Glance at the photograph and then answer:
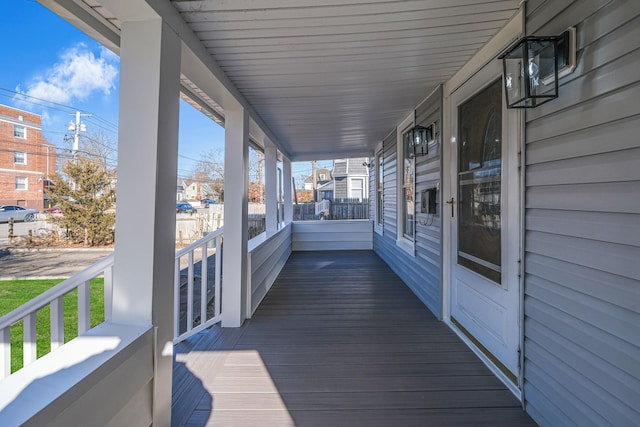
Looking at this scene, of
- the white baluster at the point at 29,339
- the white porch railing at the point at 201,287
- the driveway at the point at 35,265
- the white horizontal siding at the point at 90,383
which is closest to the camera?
the white horizontal siding at the point at 90,383

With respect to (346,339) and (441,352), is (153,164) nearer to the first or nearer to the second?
(346,339)

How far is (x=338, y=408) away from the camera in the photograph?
1.82 m

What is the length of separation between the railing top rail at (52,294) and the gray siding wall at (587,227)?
2.46m

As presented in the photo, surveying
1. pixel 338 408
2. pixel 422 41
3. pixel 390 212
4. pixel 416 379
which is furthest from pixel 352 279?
pixel 422 41

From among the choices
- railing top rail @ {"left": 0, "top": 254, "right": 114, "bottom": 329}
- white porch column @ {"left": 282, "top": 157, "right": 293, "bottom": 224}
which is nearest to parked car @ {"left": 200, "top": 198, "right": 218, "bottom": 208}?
white porch column @ {"left": 282, "top": 157, "right": 293, "bottom": 224}

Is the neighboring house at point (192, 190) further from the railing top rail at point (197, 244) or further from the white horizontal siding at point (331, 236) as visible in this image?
the railing top rail at point (197, 244)

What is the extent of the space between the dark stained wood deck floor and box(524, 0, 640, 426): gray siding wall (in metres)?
0.45

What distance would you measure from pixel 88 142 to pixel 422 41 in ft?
17.7

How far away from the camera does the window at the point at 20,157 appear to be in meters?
2.32

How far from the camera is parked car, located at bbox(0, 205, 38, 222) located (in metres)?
2.63

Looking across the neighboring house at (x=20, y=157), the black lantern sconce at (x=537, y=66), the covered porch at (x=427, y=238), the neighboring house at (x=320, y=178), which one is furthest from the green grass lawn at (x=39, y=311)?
the neighboring house at (x=320, y=178)

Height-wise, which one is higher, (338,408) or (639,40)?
(639,40)

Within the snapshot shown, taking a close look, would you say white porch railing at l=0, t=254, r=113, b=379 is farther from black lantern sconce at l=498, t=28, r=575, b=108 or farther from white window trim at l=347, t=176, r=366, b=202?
white window trim at l=347, t=176, r=366, b=202

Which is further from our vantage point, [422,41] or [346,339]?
[346,339]
